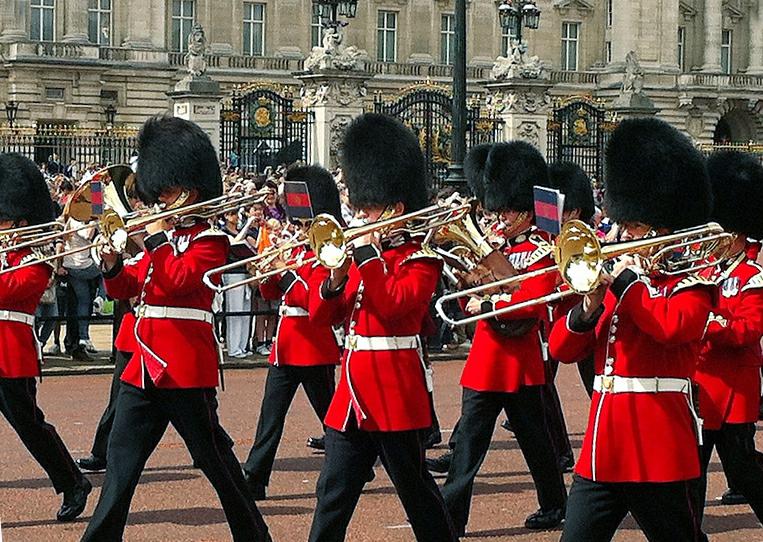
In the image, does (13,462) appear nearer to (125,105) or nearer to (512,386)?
(512,386)

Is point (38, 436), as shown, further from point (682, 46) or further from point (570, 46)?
point (682, 46)

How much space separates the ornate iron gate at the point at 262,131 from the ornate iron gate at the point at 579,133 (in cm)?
390

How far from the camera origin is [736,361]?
6617 millimetres

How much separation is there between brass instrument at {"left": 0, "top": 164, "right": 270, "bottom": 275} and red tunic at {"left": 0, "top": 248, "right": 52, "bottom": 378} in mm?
52

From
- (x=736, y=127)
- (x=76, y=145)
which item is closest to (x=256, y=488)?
(x=76, y=145)

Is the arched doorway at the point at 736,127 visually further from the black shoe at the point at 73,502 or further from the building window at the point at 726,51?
the black shoe at the point at 73,502

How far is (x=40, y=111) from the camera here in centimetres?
3325

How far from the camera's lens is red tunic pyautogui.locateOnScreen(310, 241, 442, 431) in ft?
18.8

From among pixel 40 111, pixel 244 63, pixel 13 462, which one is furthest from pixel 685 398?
pixel 244 63

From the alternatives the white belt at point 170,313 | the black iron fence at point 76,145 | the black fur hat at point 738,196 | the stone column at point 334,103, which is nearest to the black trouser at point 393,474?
the white belt at point 170,313

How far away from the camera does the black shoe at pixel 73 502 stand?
6.98 metres

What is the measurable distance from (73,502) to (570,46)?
38.3 metres

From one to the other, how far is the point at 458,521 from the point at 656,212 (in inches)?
74.3

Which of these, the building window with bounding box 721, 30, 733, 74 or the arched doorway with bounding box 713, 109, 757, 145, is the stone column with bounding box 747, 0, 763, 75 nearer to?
the building window with bounding box 721, 30, 733, 74
